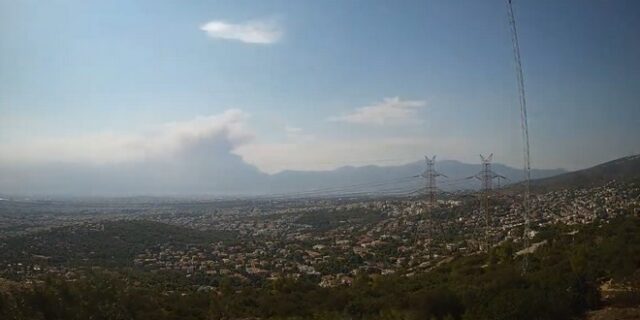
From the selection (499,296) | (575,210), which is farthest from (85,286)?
(575,210)

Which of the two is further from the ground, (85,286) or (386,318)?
(85,286)

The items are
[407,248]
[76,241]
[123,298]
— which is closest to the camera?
[123,298]

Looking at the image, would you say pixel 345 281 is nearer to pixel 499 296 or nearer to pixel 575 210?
pixel 499 296

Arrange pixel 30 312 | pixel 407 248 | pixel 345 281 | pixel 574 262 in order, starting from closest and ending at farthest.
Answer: pixel 30 312 < pixel 574 262 < pixel 345 281 < pixel 407 248

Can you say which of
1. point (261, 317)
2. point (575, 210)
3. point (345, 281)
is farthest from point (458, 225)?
point (261, 317)

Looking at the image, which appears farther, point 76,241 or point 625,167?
point 625,167

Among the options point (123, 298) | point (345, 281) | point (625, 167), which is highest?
point (625, 167)
